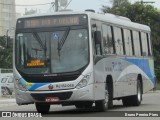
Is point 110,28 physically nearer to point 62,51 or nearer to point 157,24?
point 62,51

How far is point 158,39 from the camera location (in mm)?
54875

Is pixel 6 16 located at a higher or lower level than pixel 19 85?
higher

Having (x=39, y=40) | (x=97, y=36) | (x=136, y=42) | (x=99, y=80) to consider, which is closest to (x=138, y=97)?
(x=136, y=42)

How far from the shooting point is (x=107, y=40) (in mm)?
19562

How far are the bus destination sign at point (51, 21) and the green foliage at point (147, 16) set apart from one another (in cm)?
3707

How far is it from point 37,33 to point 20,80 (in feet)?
5.47

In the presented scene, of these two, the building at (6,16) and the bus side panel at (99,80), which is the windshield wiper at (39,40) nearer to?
the bus side panel at (99,80)

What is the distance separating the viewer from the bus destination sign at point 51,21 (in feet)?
59.3

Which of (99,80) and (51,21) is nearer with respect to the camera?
(99,80)

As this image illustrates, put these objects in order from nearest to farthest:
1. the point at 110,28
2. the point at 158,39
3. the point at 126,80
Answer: the point at 110,28, the point at 126,80, the point at 158,39

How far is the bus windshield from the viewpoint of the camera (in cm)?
1758

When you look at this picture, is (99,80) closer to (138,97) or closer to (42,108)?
(42,108)

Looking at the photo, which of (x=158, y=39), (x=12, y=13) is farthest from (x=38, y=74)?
(x=12, y=13)

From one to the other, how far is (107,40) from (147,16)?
36772 mm
